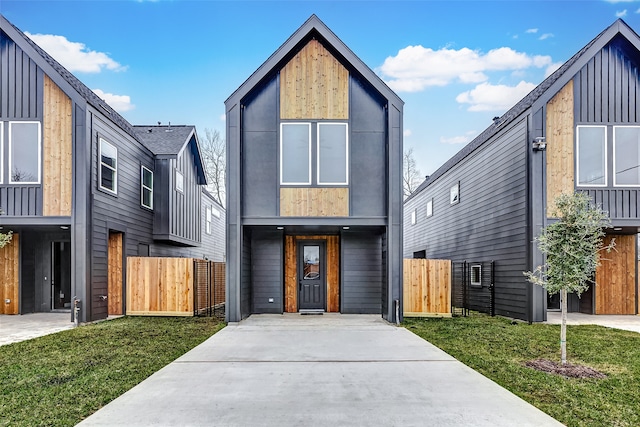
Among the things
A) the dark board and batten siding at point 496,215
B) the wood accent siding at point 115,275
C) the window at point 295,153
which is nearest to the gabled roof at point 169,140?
the wood accent siding at point 115,275

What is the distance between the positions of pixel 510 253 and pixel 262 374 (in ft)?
28.0

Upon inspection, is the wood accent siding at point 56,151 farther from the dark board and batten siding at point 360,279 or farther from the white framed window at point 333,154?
A: the dark board and batten siding at point 360,279

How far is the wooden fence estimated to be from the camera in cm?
1179

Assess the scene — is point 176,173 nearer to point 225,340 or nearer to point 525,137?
point 225,340

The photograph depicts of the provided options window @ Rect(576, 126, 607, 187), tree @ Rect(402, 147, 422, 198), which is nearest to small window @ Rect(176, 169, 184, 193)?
window @ Rect(576, 126, 607, 187)

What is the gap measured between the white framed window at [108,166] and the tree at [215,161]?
15.9 metres

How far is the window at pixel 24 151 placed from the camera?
10.6 m

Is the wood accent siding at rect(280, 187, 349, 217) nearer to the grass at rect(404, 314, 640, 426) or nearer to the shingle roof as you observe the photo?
the grass at rect(404, 314, 640, 426)

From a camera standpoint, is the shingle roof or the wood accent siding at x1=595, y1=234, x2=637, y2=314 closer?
the wood accent siding at x1=595, y1=234, x2=637, y2=314

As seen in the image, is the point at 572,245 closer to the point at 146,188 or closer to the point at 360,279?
the point at 360,279

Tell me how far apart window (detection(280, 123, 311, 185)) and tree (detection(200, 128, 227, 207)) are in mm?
18235

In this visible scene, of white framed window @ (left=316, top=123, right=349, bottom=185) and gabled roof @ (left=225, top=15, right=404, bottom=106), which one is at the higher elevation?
gabled roof @ (left=225, top=15, right=404, bottom=106)

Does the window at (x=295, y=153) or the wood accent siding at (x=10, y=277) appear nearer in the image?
the window at (x=295, y=153)

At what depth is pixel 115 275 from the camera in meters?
12.5
